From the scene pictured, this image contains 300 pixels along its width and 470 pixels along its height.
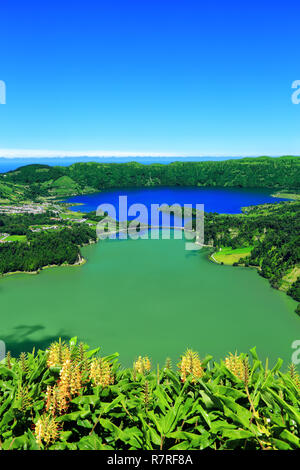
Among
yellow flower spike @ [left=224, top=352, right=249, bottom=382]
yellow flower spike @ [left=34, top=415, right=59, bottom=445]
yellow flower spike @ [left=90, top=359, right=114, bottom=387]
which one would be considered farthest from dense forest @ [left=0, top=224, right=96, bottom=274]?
yellow flower spike @ [left=34, top=415, right=59, bottom=445]

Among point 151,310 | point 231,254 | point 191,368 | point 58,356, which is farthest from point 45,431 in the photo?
point 231,254

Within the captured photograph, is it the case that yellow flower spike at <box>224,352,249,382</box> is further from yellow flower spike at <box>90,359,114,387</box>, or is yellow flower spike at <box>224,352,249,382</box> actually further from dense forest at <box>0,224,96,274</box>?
dense forest at <box>0,224,96,274</box>

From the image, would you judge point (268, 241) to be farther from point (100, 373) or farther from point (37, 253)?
point (100, 373)

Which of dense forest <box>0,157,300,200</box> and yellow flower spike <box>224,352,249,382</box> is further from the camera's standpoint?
dense forest <box>0,157,300,200</box>

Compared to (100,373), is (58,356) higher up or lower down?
higher up
